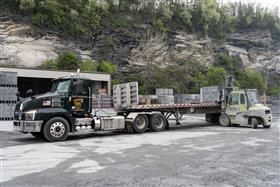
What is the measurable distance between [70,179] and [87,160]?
7.29 ft

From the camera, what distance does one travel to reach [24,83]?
127 ft

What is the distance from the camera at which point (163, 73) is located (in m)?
51.8

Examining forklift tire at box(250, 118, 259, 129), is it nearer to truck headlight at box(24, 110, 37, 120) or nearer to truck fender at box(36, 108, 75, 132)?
truck fender at box(36, 108, 75, 132)

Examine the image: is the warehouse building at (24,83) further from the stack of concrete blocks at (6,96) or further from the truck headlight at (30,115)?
the truck headlight at (30,115)

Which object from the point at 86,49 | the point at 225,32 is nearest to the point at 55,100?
the point at 86,49

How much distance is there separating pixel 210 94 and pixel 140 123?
648cm

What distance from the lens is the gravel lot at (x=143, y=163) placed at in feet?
23.5

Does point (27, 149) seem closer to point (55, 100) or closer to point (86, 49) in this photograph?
point (55, 100)

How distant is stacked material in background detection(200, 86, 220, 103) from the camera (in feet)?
70.0

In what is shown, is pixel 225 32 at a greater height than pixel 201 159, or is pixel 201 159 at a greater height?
pixel 225 32

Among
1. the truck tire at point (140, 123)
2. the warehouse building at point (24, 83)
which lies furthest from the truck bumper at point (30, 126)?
the warehouse building at point (24, 83)

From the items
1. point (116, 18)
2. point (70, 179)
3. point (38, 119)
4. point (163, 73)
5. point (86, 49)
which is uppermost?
point (116, 18)

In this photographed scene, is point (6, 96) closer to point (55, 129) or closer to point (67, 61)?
point (55, 129)

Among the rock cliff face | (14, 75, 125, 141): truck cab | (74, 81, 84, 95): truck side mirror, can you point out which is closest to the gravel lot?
(14, 75, 125, 141): truck cab
